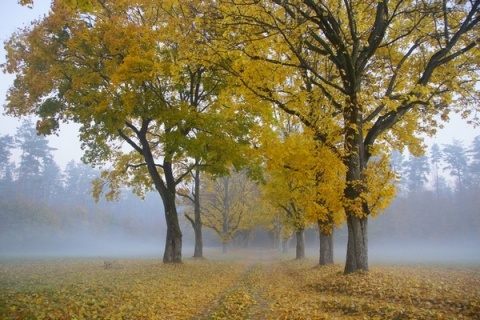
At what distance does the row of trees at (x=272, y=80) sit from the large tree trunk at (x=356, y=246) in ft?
0.18

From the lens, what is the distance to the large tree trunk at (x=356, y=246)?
10359mm

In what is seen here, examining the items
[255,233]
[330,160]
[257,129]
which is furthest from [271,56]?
[255,233]

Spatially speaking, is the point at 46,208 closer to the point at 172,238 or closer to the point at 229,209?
the point at 229,209

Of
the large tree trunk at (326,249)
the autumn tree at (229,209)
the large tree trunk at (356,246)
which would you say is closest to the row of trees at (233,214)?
the autumn tree at (229,209)

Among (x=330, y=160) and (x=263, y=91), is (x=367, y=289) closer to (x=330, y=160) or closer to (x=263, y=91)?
(x=330, y=160)

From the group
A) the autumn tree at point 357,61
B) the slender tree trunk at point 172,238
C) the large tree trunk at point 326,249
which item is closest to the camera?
the autumn tree at point 357,61

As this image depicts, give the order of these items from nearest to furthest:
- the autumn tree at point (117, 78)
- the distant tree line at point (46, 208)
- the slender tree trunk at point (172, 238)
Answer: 1. the autumn tree at point (117, 78)
2. the slender tree trunk at point (172, 238)
3. the distant tree line at point (46, 208)

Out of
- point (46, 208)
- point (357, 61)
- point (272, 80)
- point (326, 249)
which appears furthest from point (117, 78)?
point (46, 208)

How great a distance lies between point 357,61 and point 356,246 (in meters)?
5.98

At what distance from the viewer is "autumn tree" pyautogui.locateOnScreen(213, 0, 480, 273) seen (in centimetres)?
902

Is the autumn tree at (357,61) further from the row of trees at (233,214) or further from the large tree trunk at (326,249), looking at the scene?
the row of trees at (233,214)

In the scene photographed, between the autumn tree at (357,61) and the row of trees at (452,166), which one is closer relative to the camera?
the autumn tree at (357,61)

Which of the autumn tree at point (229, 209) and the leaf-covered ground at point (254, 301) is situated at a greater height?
the autumn tree at point (229, 209)

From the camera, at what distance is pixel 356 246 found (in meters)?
10.5
